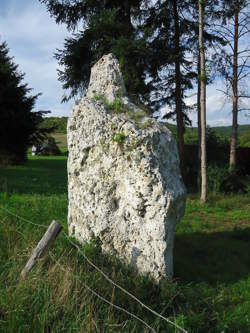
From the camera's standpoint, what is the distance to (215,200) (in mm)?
13156

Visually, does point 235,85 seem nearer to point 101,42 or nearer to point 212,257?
point 101,42

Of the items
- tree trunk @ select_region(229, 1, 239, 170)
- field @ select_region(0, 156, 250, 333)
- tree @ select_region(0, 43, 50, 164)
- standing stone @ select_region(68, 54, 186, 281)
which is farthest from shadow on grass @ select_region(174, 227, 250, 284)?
tree @ select_region(0, 43, 50, 164)

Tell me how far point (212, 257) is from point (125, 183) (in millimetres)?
2541

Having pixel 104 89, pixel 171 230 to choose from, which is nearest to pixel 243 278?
pixel 171 230

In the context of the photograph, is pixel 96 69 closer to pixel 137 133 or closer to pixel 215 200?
pixel 137 133

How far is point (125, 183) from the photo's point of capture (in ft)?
18.7

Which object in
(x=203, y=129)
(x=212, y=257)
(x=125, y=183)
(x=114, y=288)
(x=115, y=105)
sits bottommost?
(x=212, y=257)

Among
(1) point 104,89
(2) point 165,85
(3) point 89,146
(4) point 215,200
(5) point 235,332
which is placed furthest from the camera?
(2) point 165,85

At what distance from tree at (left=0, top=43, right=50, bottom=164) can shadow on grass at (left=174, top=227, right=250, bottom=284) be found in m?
17.4

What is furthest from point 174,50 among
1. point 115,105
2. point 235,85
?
point 115,105

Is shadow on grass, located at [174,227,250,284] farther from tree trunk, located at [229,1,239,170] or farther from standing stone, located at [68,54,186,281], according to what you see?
tree trunk, located at [229,1,239,170]

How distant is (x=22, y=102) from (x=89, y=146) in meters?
19.5

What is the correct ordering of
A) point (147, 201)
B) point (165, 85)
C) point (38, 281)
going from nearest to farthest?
point (38, 281)
point (147, 201)
point (165, 85)

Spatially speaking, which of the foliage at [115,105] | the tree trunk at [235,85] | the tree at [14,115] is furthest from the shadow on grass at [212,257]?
the tree at [14,115]
